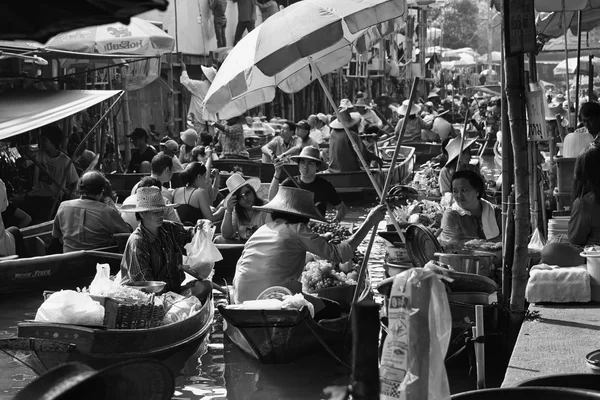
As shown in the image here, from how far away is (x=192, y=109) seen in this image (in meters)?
24.3

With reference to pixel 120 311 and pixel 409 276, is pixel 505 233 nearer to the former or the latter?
pixel 120 311

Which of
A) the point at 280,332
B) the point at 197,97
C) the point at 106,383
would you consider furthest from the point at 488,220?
the point at 197,97

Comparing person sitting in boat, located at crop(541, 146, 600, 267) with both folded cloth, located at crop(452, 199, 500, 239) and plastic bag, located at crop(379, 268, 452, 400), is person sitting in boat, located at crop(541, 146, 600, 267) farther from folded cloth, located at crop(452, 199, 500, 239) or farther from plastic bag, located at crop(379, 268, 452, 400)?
plastic bag, located at crop(379, 268, 452, 400)

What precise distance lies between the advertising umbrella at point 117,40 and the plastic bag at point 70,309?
27.0ft

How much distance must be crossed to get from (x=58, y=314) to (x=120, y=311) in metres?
0.42

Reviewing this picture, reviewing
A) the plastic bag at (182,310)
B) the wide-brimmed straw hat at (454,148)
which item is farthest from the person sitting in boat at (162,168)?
the plastic bag at (182,310)

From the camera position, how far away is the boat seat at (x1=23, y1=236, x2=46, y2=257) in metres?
10.4

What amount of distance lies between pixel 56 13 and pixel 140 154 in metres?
13.2

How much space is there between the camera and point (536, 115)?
6.57 m

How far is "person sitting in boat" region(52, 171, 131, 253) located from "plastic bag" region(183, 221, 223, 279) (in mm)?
1677

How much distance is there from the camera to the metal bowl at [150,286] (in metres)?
6.85

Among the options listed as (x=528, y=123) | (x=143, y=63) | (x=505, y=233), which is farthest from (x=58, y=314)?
(x=143, y=63)

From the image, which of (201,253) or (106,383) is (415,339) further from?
(201,253)

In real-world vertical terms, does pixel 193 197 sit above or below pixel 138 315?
above
